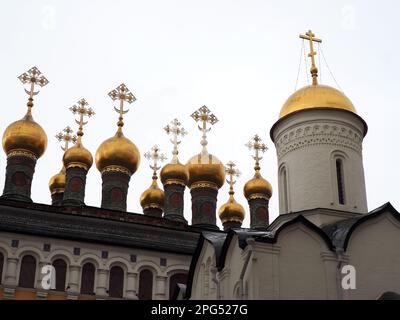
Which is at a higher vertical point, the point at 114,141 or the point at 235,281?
the point at 114,141

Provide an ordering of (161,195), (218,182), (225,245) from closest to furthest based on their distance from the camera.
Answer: (225,245)
(218,182)
(161,195)

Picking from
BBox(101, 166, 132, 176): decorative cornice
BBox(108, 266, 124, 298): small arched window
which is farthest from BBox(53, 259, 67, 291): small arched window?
BBox(101, 166, 132, 176): decorative cornice

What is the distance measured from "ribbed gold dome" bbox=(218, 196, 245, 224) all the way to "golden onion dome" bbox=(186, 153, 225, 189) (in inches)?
117

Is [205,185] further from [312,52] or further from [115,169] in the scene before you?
[312,52]

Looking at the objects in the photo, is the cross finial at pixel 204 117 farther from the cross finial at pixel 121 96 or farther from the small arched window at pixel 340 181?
the small arched window at pixel 340 181

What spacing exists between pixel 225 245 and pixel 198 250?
159 cm

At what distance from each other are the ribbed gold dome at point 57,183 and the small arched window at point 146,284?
7.76 m

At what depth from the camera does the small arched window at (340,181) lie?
51.1 feet

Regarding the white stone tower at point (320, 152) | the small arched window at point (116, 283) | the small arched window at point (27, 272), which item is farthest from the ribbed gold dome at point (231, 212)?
the white stone tower at point (320, 152)

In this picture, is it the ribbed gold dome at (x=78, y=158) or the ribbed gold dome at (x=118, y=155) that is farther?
the ribbed gold dome at (x=78, y=158)

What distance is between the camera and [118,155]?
24.5 meters
